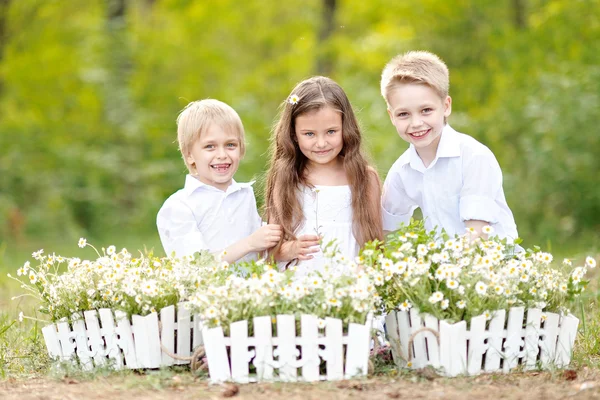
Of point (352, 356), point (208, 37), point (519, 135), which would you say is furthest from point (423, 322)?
point (208, 37)

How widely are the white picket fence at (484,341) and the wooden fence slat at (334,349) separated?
386 millimetres

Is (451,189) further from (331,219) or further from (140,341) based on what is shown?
(140,341)

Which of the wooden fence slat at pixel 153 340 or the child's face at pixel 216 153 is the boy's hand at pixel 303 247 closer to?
the child's face at pixel 216 153

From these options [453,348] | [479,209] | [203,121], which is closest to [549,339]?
[453,348]

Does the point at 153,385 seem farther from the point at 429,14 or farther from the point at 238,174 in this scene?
the point at 429,14

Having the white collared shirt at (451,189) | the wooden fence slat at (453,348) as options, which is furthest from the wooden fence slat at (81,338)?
the white collared shirt at (451,189)

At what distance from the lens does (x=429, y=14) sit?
13031 mm

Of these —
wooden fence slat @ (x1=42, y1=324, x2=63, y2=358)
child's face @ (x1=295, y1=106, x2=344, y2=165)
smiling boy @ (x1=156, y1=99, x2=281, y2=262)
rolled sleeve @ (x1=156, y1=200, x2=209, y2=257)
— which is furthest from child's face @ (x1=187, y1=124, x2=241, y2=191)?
wooden fence slat @ (x1=42, y1=324, x2=63, y2=358)

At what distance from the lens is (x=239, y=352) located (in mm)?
3314

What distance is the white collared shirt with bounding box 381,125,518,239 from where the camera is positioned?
424 centimetres

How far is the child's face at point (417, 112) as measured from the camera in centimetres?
423

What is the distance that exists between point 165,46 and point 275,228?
13570mm

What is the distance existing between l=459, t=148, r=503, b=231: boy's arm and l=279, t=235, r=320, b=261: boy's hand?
85 centimetres

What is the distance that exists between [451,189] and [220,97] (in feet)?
38.6
